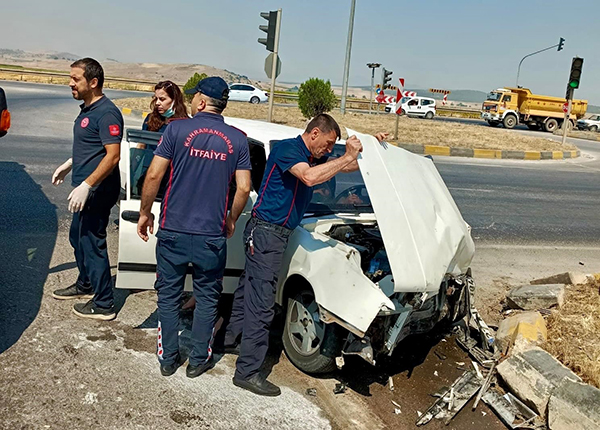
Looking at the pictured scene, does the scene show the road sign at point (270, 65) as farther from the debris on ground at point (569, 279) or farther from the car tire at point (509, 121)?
the car tire at point (509, 121)

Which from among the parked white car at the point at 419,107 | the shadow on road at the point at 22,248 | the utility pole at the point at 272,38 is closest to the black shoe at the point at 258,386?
the shadow on road at the point at 22,248

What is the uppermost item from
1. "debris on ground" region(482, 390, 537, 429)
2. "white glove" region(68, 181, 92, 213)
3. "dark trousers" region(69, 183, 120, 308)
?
"white glove" region(68, 181, 92, 213)

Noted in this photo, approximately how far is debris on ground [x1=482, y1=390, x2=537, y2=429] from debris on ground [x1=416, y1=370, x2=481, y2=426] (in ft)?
0.40

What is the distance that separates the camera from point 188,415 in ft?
10.7

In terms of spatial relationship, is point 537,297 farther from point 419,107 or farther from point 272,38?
point 419,107

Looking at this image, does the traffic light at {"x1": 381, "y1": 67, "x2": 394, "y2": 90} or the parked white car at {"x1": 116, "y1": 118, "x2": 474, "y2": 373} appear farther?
the traffic light at {"x1": 381, "y1": 67, "x2": 394, "y2": 90}

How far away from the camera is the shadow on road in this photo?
13.7 feet

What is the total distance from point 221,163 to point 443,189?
1742 millimetres

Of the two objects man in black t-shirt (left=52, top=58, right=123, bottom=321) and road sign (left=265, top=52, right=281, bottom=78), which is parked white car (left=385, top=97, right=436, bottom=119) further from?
man in black t-shirt (left=52, top=58, right=123, bottom=321)

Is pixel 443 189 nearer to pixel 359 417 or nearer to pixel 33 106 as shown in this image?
pixel 359 417

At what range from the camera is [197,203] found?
3439 millimetres

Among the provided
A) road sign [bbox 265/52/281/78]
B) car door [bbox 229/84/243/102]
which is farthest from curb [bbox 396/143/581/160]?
car door [bbox 229/84/243/102]

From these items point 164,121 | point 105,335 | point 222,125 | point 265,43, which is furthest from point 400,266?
point 265,43

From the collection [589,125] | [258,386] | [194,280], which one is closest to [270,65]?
[194,280]
